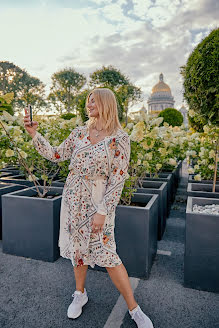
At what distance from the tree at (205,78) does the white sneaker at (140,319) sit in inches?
76.4

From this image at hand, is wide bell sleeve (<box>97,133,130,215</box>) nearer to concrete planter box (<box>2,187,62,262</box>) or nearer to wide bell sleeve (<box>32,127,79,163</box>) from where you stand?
wide bell sleeve (<box>32,127,79,163</box>)

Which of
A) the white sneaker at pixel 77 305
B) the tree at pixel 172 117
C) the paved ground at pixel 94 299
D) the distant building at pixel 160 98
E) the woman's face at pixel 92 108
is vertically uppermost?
the distant building at pixel 160 98

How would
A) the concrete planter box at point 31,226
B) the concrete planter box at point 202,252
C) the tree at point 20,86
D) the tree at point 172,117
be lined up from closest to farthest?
the concrete planter box at point 202,252, the concrete planter box at point 31,226, the tree at point 172,117, the tree at point 20,86

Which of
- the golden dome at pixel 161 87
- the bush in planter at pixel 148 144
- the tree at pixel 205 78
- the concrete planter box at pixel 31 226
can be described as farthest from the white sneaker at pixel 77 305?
the golden dome at pixel 161 87

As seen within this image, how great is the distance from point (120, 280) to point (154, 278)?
0.88m

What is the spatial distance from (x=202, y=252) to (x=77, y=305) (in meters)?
1.20

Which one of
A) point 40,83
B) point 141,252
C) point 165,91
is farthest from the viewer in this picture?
point 165,91

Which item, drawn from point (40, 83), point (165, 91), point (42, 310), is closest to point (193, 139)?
point (42, 310)

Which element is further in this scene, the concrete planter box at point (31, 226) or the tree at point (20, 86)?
the tree at point (20, 86)

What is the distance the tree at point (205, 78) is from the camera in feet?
8.48

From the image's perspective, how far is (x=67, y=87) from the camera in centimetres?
3838

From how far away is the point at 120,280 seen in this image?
203cm

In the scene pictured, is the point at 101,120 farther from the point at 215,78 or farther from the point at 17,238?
the point at 17,238

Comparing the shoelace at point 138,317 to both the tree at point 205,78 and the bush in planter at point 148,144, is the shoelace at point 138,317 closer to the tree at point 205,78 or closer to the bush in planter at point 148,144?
the bush in planter at point 148,144
